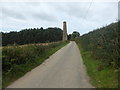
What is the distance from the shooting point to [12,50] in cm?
1009

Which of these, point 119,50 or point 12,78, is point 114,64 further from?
point 12,78

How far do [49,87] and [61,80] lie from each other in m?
1.21

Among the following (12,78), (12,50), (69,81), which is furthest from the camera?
(12,50)

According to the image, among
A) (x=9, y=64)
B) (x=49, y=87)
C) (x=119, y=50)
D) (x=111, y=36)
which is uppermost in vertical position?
(x=111, y=36)

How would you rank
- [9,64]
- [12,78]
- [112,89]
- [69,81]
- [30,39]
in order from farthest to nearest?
1. [30,39]
2. [9,64]
3. [12,78]
4. [69,81]
5. [112,89]

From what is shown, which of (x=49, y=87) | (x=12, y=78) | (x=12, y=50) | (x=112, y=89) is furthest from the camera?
(x=12, y=50)

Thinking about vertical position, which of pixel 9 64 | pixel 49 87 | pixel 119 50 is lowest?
pixel 49 87

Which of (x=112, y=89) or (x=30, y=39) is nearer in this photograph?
(x=112, y=89)

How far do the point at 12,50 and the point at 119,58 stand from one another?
608cm

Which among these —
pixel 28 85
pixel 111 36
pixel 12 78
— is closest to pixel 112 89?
A: pixel 28 85

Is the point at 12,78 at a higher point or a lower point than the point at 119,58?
lower

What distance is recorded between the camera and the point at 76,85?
7086 mm

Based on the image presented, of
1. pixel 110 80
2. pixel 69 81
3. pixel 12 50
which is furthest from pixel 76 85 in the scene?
pixel 12 50

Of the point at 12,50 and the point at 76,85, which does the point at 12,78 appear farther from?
the point at 76,85
